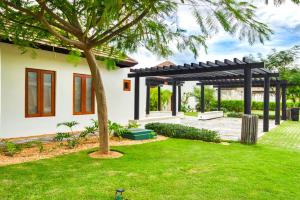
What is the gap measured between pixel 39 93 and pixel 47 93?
1.50 feet

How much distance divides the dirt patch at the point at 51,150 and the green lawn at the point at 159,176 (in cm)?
61

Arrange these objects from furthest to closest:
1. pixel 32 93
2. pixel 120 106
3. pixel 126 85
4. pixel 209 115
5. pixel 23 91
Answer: pixel 209 115
pixel 126 85
pixel 120 106
pixel 32 93
pixel 23 91

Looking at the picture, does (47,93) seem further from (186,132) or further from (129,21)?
(186,132)

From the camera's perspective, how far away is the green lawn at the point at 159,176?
18.3ft

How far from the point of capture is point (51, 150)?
9500 millimetres

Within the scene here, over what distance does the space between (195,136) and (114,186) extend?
7.82m

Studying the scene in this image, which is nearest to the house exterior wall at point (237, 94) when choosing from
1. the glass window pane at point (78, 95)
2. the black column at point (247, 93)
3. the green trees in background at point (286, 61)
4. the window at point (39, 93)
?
the green trees in background at point (286, 61)

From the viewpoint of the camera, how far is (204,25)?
6004mm

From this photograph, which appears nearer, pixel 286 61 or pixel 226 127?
pixel 226 127

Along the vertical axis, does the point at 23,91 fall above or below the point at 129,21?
below

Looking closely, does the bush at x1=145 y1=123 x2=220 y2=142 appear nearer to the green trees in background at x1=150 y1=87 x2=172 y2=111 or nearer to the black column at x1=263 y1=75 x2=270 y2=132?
the black column at x1=263 y1=75 x2=270 y2=132

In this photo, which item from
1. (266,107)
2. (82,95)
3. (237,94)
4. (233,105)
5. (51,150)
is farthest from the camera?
(237,94)

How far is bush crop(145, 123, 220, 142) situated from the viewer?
12794 millimetres

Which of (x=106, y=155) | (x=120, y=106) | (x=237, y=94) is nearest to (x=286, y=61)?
(x=237, y=94)
